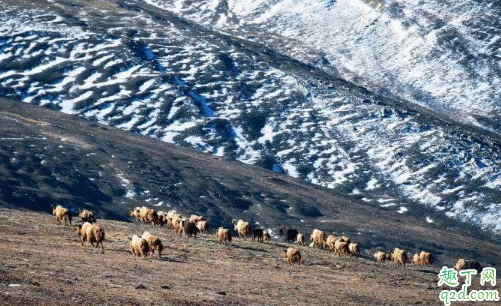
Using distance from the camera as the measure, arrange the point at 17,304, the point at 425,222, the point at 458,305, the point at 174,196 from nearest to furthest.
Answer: the point at 17,304 < the point at 458,305 < the point at 174,196 < the point at 425,222

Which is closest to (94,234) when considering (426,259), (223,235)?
(223,235)

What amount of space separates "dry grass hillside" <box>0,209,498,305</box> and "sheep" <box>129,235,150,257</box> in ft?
1.62

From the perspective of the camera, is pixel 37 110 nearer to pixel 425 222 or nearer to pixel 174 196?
pixel 174 196

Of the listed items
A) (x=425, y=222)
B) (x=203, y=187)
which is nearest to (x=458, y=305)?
(x=203, y=187)

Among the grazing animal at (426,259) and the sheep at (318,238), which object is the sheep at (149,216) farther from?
the grazing animal at (426,259)

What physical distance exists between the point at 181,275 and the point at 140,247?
5534mm

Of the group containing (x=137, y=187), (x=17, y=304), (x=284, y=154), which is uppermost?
(x=284, y=154)

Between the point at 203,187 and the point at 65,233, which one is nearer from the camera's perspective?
the point at 65,233

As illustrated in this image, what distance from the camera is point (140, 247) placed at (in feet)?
127

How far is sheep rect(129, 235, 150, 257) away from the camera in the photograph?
38.5 metres

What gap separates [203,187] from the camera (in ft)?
473

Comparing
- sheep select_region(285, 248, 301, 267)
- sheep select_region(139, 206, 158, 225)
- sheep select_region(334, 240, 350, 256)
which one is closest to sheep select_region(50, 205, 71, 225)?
sheep select_region(139, 206, 158, 225)

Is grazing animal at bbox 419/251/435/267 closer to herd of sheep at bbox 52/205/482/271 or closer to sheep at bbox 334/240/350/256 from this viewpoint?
herd of sheep at bbox 52/205/482/271

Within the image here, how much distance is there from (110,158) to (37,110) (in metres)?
41.0
